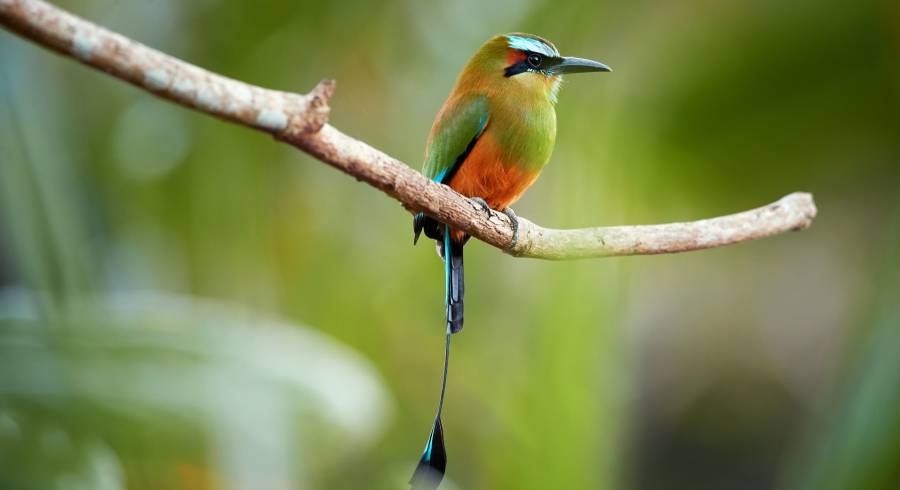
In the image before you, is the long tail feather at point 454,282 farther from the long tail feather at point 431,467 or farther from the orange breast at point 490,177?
the long tail feather at point 431,467

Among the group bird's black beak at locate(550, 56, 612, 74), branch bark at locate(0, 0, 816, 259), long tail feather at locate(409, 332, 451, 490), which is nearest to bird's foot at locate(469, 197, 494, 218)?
branch bark at locate(0, 0, 816, 259)

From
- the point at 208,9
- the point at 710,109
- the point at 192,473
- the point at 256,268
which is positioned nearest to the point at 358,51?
the point at 208,9

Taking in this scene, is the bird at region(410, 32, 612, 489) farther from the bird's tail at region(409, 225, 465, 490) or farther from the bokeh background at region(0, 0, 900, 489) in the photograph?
the bokeh background at region(0, 0, 900, 489)

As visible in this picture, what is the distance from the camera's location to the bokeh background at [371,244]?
68.7 inches

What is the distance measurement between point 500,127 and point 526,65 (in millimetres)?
111

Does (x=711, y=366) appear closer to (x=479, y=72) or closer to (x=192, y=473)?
(x=192, y=473)

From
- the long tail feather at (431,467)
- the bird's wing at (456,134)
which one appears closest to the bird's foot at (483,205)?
the bird's wing at (456,134)

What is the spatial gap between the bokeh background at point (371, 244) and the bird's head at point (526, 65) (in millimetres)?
449

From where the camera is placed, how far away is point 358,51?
2.44 meters

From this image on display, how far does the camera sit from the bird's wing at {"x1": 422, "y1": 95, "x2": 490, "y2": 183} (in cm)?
141

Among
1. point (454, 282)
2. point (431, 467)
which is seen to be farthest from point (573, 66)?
point (431, 467)

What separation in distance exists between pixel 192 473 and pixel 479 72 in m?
1.24

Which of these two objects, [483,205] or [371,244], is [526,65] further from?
[371,244]

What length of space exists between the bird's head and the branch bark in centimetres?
24
